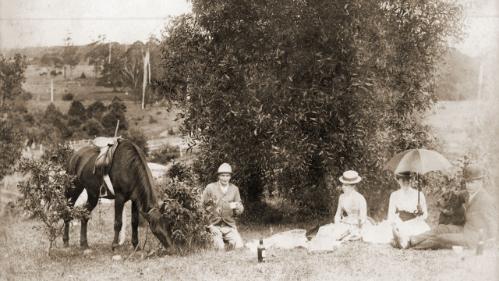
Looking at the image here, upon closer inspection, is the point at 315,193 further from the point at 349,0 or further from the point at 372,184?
the point at 349,0

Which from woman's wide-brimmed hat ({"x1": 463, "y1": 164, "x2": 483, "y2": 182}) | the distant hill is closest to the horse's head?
the distant hill

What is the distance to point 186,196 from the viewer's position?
10594 millimetres

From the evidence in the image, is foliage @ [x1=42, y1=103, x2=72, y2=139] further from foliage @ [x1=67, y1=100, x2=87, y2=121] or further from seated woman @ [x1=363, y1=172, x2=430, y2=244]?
seated woman @ [x1=363, y1=172, x2=430, y2=244]

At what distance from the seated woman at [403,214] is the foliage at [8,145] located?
13.1 metres

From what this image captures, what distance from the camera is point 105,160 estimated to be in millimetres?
11000

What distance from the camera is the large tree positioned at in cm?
1284

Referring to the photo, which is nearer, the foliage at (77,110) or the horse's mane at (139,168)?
the horse's mane at (139,168)

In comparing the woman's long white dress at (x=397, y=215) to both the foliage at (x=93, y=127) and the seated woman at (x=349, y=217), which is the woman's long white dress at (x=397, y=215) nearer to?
the seated woman at (x=349, y=217)

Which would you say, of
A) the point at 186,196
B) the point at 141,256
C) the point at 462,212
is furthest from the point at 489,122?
the point at 141,256

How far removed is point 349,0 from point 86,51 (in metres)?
7.10

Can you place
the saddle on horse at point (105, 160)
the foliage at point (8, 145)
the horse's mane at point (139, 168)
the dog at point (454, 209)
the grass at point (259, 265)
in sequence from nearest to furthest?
Answer: the grass at point (259, 265)
the dog at point (454, 209)
the horse's mane at point (139, 168)
the saddle on horse at point (105, 160)
the foliage at point (8, 145)

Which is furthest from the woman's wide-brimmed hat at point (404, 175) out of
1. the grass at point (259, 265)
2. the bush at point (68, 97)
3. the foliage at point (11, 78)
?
the foliage at point (11, 78)

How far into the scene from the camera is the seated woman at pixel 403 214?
10.4 meters

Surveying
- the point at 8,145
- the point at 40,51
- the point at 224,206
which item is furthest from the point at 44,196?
the point at 8,145
